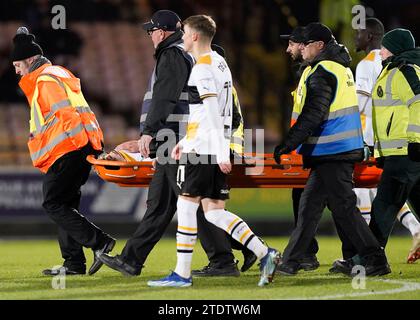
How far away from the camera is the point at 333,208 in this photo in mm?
7551

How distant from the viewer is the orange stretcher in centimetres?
788

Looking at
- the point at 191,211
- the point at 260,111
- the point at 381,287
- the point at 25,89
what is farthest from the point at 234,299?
the point at 260,111

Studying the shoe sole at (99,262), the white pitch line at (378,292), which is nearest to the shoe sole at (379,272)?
the white pitch line at (378,292)

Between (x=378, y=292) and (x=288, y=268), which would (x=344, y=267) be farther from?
(x=378, y=292)

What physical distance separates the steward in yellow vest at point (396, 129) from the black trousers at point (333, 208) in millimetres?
493

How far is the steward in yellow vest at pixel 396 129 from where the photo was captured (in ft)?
26.1

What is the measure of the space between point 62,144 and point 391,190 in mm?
2470

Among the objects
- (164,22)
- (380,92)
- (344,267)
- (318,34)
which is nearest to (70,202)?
(164,22)

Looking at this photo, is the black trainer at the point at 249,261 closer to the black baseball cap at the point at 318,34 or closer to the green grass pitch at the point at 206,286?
the green grass pitch at the point at 206,286

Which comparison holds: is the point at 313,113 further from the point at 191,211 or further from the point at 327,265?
the point at 327,265

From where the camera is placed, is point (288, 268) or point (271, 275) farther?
point (288, 268)

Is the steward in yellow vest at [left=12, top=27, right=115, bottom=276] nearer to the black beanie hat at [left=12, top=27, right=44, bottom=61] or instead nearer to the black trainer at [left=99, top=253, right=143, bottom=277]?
the black beanie hat at [left=12, top=27, right=44, bottom=61]

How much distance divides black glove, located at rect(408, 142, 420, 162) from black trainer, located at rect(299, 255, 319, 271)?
49.8 inches

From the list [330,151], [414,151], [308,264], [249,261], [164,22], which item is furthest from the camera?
[308,264]
